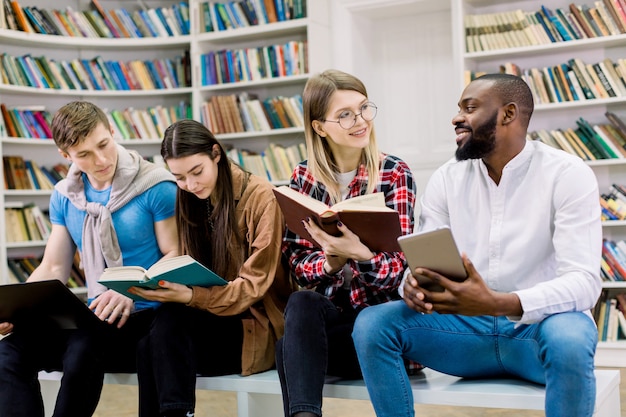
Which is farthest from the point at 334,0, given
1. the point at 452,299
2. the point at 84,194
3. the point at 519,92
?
the point at 452,299

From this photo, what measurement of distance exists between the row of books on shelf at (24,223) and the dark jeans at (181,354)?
286 cm

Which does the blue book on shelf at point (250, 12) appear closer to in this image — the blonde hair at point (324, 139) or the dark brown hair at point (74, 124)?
the dark brown hair at point (74, 124)

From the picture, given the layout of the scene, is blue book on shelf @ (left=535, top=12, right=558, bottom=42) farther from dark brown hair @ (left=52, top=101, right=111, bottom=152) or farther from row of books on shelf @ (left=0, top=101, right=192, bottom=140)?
dark brown hair @ (left=52, top=101, right=111, bottom=152)

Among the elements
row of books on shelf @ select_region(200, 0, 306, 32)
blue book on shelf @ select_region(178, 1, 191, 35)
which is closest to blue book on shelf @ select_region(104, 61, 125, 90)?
blue book on shelf @ select_region(178, 1, 191, 35)

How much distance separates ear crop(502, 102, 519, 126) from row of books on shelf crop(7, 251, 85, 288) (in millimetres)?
3331

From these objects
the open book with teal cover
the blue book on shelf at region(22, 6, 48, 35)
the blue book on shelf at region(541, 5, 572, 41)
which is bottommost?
the open book with teal cover

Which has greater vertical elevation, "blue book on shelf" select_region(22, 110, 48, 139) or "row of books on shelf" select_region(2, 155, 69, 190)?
"blue book on shelf" select_region(22, 110, 48, 139)

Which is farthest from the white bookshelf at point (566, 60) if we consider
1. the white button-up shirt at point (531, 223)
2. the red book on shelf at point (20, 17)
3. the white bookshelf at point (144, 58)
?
the red book on shelf at point (20, 17)

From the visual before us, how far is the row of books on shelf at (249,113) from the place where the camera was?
4.75m

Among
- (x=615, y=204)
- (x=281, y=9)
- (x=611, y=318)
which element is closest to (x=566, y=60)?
(x=615, y=204)

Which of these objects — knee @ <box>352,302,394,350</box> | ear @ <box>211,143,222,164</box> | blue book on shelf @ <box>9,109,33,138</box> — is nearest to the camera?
knee @ <box>352,302,394,350</box>

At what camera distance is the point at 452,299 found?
1.62 meters

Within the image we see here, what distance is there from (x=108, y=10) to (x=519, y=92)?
393 centimetres

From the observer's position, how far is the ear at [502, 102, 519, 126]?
187cm
